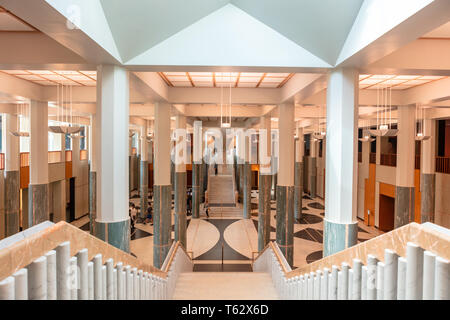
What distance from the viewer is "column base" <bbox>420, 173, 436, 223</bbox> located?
14164 mm

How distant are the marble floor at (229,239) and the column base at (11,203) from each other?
5.24 metres

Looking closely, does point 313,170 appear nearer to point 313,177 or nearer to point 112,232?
point 313,177

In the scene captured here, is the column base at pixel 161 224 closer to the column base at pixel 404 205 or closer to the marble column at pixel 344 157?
the marble column at pixel 344 157

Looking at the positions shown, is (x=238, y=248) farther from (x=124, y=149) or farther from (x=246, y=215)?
(x=124, y=149)

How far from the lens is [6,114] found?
14.4m

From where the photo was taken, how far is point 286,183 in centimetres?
1162

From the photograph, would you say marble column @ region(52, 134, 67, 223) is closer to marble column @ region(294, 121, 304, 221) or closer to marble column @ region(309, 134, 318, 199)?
marble column @ region(294, 121, 304, 221)

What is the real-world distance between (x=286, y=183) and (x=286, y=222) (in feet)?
5.02

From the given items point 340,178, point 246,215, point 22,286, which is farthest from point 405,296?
point 246,215

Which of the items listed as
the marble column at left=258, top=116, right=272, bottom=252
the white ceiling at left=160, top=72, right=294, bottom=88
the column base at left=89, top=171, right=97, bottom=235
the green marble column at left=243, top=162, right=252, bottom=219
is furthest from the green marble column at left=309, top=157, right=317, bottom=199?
the column base at left=89, top=171, right=97, bottom=235

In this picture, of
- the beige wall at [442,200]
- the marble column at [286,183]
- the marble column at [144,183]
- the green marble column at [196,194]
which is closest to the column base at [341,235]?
the marble column at [286,183]

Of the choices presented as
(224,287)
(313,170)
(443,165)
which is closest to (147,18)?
(224,287)

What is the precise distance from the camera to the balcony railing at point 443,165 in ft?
47.4

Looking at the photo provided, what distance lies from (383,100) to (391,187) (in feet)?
26.9
